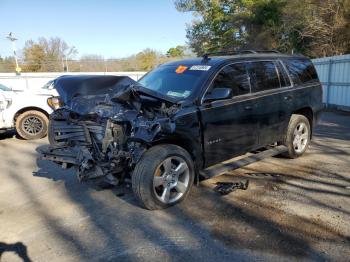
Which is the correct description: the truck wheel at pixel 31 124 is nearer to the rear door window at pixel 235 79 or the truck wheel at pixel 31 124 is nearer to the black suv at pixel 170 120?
the black suv at pixel 170 120

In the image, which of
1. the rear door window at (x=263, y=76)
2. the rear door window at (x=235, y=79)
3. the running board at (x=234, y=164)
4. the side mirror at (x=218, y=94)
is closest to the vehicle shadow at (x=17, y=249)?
the running board at (x=234, y=164)

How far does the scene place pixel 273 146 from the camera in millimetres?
6184

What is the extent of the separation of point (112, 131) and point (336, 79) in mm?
11457

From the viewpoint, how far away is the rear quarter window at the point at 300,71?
A: 6.19 m

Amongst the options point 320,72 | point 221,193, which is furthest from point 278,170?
point 320,72

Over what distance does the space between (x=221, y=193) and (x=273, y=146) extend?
6.18 feet

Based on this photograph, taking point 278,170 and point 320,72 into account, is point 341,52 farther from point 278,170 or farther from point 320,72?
point 278,170

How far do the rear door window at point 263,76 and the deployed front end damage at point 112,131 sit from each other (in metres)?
1.63

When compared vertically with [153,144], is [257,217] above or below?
below

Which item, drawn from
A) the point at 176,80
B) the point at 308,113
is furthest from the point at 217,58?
the point at 308,113

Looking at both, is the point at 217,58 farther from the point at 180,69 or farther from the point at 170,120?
the point at 170,120

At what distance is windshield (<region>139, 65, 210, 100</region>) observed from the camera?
15.8 feet

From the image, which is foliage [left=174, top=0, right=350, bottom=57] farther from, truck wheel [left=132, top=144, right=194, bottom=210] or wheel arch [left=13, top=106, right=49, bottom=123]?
truck wheel [left=132, top=144, right=194, bottom=210]

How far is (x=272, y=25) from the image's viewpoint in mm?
31547
